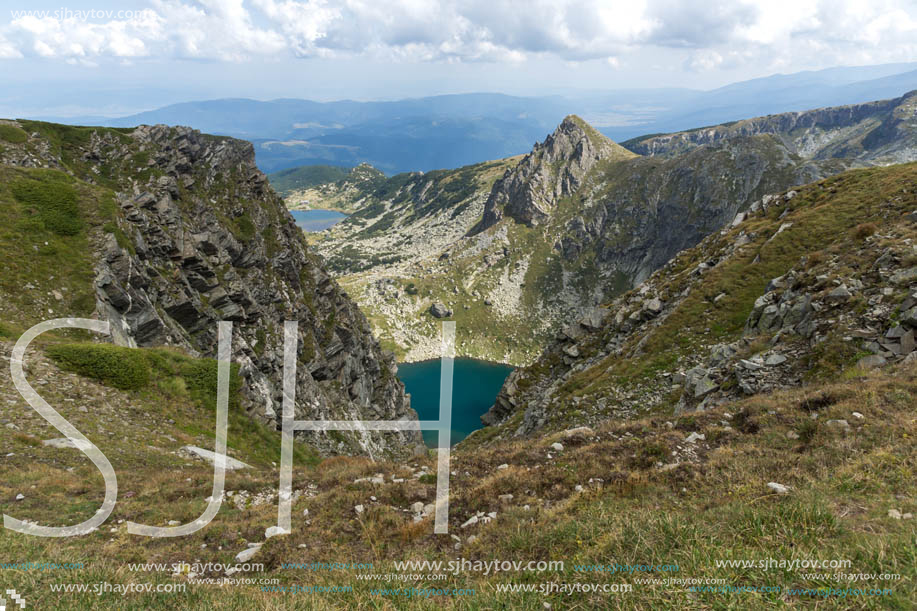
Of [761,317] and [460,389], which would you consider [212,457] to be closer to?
[761,317]

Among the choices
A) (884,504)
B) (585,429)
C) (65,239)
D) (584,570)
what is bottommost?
(585,429)

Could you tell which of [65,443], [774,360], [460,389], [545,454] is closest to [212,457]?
[65,443]

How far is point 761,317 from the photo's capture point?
24922 millimetres

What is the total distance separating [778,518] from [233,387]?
25.6 m

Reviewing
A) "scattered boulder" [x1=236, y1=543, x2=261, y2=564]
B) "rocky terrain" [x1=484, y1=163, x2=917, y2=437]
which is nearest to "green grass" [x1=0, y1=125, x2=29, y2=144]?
"scattered boulder" [x1=236, y1=543, x2=261, y2=564]

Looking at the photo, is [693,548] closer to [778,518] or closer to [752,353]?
[778,518]

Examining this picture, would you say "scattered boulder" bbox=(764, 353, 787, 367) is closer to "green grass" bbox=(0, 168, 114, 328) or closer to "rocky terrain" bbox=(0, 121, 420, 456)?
"rocky terrain" bbox=(0, 121, 420, 456)

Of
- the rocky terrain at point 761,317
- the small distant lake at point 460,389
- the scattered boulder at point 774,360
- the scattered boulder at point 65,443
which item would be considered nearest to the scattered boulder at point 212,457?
the scattered boulder at point 65,443

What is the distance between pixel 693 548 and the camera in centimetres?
617

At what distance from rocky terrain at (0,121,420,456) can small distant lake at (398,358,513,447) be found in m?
57.1

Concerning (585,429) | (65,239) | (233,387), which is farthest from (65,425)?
(585,429)

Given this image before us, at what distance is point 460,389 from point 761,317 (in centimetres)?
14095

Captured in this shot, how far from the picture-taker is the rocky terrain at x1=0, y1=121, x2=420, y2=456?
24.4m

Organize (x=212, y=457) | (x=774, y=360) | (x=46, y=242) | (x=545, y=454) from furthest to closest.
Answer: (x=46, y=242) → (x=774, y=360) → (x=212, y=457) → (x=545, y=454)
